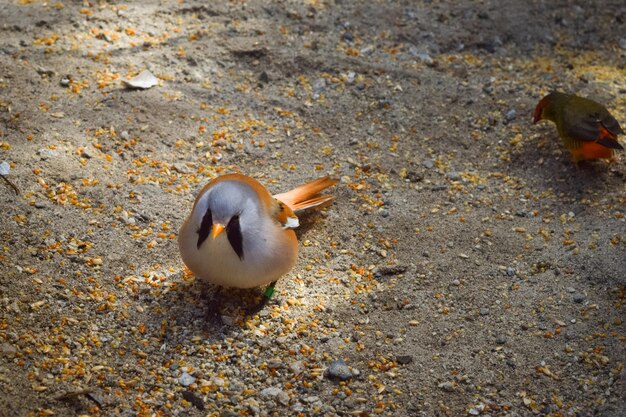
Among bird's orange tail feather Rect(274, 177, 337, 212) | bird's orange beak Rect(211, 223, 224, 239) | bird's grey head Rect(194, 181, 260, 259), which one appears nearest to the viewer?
bird's orange beak Rect(211, 223, 224, 239)

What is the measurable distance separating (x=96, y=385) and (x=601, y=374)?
2385mm

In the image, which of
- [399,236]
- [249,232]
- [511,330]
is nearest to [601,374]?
[511,330]

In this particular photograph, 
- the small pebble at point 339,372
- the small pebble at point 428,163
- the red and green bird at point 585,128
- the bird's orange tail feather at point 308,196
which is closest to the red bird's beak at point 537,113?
the red and green bird at point 585,128

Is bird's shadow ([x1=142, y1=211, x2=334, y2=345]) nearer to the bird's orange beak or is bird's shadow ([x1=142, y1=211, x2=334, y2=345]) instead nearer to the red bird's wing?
the bird's orange beak

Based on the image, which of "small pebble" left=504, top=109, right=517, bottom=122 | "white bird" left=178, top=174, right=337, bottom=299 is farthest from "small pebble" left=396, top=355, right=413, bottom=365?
"small pebble" left=504, top=109, right=517, bottom=122

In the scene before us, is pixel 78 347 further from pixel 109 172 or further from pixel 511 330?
pixel 511 330

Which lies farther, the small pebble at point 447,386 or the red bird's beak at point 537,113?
the red bird's beak at point 537,113

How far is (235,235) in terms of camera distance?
362cm

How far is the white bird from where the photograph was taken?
3.62 meters

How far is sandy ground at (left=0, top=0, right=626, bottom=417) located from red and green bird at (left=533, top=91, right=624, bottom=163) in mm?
163

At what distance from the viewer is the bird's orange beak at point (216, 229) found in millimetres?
3480

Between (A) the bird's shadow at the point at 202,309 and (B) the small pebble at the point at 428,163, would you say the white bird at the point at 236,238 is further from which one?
(B) the small pebble at the point at 428,163

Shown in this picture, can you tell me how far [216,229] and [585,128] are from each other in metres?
2.63

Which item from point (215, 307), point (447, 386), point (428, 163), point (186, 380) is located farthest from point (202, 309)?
point (428, 163)
